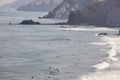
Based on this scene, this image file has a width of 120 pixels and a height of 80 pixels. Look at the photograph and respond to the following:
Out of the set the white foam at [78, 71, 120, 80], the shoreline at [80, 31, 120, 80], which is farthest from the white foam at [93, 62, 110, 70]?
the white foam at [78, 71, 120, 80]

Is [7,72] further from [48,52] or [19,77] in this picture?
[48,52]

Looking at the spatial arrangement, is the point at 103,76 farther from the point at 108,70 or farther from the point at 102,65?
the point at 102,65

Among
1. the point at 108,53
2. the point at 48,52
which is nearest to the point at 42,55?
the point at 48,52

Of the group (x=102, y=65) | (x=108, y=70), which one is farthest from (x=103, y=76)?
(x=102, y=65)

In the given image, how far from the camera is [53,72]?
2598 inches

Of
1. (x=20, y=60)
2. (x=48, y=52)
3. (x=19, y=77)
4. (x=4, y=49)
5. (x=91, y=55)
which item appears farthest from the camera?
(x=4, y=49)

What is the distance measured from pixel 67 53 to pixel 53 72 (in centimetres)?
2564

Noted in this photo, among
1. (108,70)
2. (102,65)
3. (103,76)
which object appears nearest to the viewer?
(103,76)

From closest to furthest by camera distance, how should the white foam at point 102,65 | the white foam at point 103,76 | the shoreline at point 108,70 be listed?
1. the white foam at point 103,76
2. the shoreline at point 108,70
3. the white foam at point 102,65

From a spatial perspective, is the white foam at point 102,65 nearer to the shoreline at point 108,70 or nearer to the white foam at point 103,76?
the shoreline at point 108,70

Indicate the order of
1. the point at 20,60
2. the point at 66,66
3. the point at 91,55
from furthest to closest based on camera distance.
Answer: the point at 91,55, the point at 20,60, the point at 66,66

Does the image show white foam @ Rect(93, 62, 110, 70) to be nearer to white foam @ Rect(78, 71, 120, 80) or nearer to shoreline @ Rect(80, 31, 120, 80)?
shoreline @ Rect(80, 31, 120, 80)

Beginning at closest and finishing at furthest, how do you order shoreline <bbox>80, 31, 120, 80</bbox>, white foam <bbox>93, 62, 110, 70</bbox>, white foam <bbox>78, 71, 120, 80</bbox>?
1. white foam <bbox>78, 71, 120, 80</bbox>
2. shoreline <bbox>80, 31, 120, 80</bbox>
3. white foam <bbox>93, 62, 110, 70</bbox>

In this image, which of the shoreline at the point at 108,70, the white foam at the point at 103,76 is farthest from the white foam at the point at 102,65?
the white foam at the point at 103,76
